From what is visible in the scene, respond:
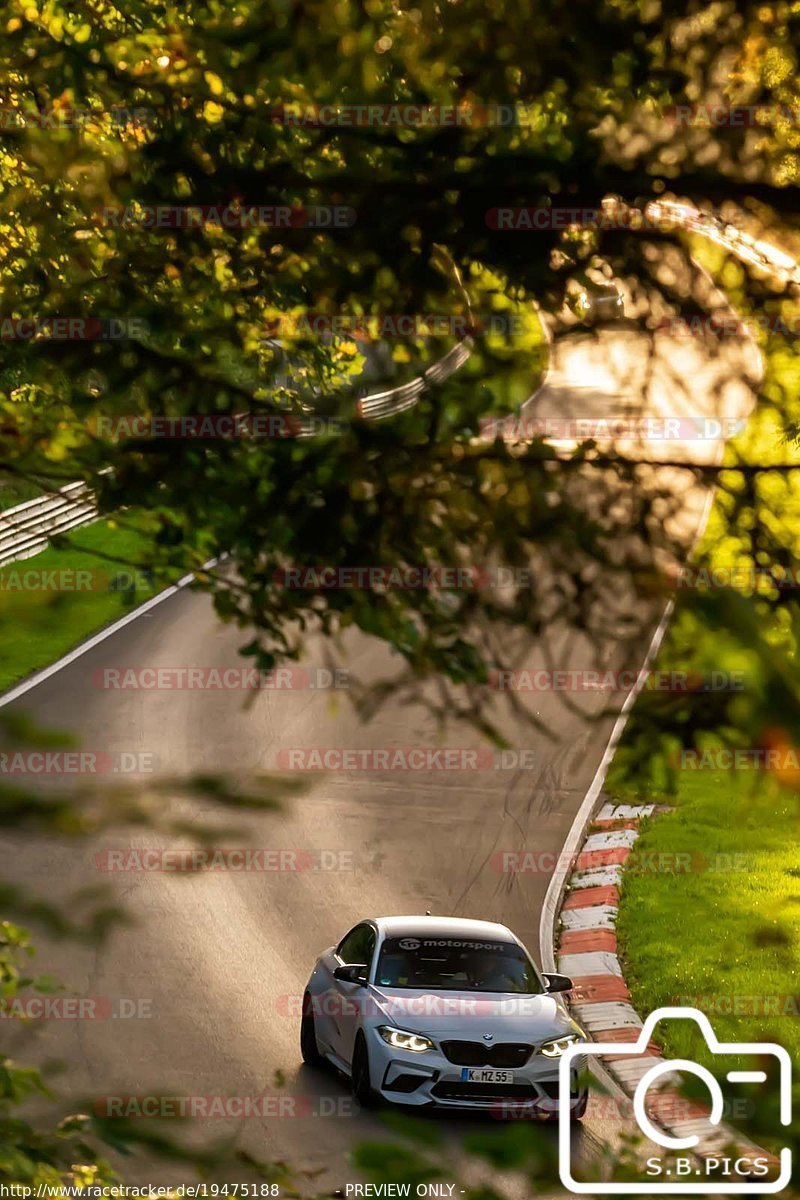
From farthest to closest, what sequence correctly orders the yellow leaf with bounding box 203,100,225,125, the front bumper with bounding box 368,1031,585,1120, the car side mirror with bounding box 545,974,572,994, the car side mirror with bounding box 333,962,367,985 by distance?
the car side mirror with bounding box 333,962,367,985
the car side mirror with bounding box 545,974,572,994
the front bumper with bounding box 368,1031,585,1120
the yellow leaf with bounding box 203,100,225,125

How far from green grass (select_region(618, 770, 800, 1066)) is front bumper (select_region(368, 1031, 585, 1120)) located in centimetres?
130

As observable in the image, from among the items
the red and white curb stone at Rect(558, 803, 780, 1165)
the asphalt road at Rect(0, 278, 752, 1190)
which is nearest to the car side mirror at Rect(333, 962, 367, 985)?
the asphalt road at Rect(0, 278, 752, 1190)

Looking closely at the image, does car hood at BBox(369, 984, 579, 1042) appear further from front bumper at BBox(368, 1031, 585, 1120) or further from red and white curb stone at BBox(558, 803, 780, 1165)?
red and white curb stone at BBox(558, 803, 780, 1165)

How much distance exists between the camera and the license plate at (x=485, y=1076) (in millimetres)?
12227

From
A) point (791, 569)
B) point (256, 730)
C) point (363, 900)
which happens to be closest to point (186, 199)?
point (791, 569)

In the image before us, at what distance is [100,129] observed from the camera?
6.77 metres

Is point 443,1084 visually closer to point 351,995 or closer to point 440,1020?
point 440,1020

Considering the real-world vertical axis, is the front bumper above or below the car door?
below

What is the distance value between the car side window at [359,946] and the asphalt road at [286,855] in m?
1.02

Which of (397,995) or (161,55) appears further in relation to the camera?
(397,995)

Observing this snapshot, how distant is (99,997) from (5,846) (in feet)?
15.8

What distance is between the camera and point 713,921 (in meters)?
16.8

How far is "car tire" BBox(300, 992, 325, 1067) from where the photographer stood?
13492 millimetres

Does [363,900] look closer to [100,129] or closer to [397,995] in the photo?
[397,995]
